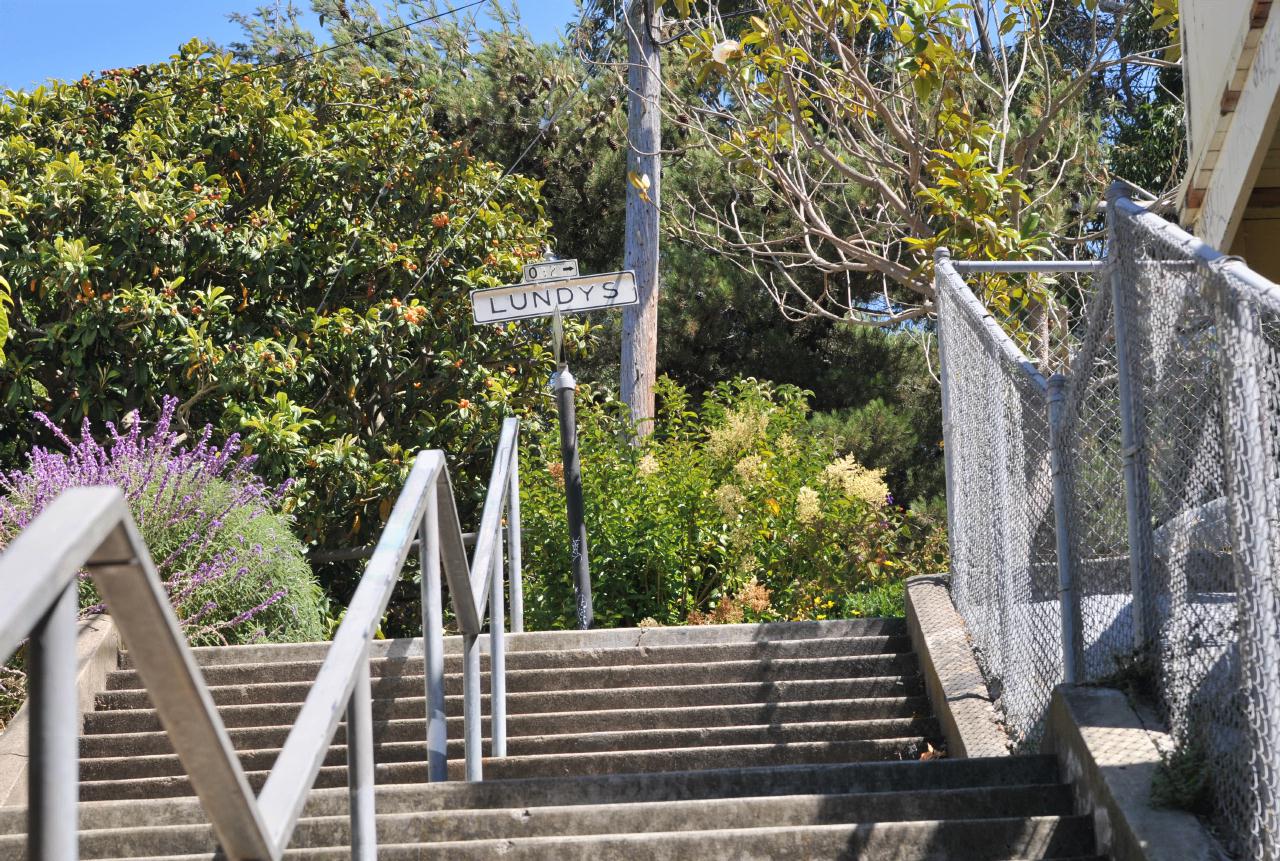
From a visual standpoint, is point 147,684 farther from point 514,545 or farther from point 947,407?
point 947,407

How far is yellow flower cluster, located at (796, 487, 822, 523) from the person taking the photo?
24.6 ft

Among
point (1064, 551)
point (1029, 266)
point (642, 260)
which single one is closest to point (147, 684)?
point (1064, 551)

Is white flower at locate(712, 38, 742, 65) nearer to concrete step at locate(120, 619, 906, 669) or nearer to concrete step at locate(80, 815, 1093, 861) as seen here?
concrete step at locate(120, 619, 906, 669)

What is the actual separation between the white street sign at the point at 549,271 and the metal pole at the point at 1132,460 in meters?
3.98

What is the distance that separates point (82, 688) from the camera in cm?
531

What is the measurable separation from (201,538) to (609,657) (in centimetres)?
212

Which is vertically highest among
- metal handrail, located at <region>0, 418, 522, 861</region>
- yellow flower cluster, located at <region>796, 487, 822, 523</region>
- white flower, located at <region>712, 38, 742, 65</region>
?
white flower, located at <region>712, 38, 742, 65</region>

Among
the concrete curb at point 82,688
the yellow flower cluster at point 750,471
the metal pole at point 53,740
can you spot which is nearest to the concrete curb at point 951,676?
the yellow flower cluster at point 750,471

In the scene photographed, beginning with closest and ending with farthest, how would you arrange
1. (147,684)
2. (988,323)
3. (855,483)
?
(147,684) → (988,323) → (855,483)

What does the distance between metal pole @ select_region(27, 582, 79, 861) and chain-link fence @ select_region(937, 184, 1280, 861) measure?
1.76 m

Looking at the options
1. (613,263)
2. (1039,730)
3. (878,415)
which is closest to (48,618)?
(1039,730)

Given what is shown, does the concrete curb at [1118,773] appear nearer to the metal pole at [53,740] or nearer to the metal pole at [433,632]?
the metal pole at [433,632]

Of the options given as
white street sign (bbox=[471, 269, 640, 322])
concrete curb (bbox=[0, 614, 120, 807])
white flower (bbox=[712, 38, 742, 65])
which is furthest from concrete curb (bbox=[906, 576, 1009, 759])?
white flower (bbox=[712, 38, 742, 65])

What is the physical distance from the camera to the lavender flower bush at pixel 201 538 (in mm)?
6199
